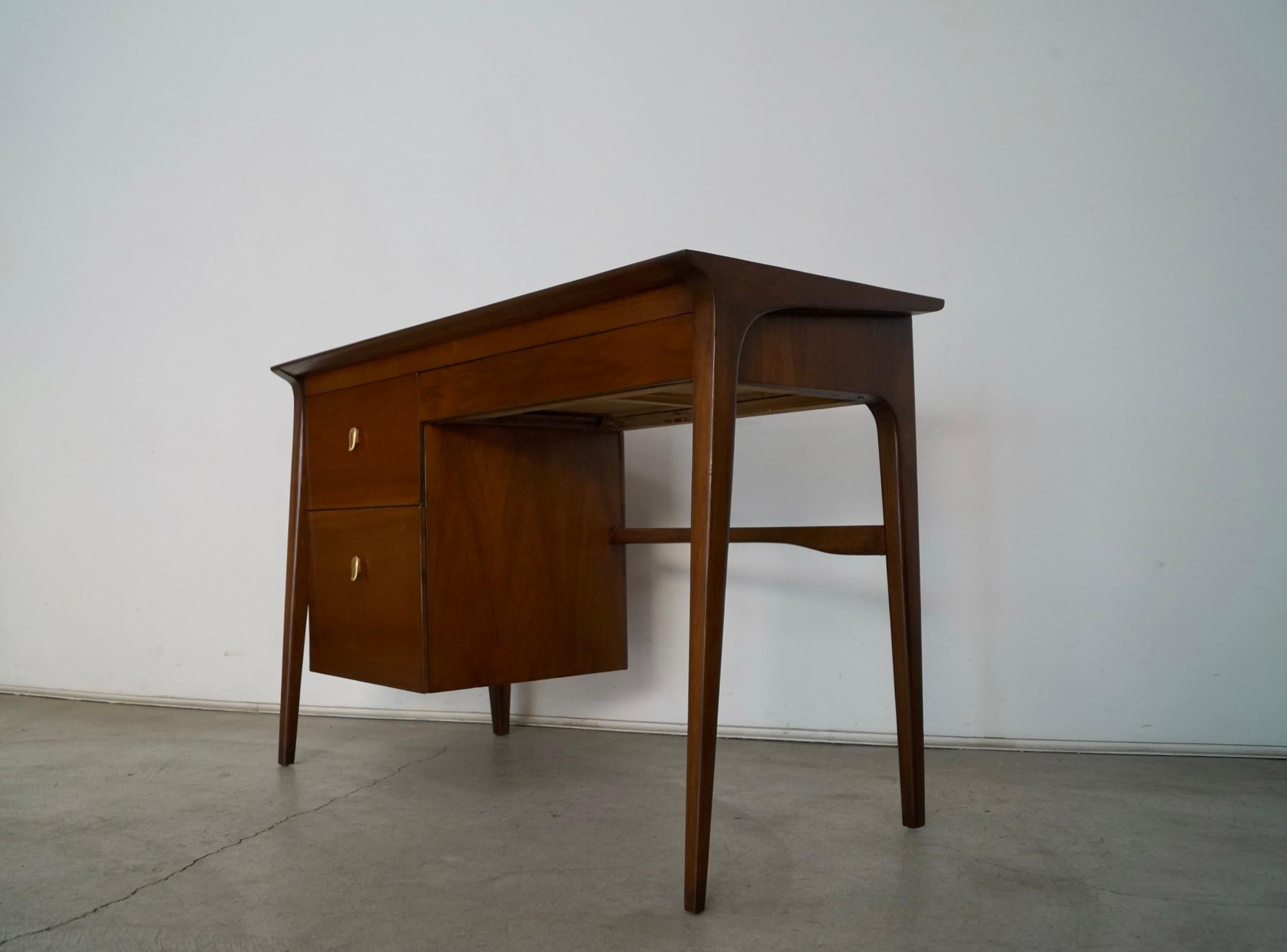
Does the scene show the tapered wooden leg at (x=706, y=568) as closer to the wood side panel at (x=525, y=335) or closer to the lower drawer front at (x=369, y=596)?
the wood side panel at (x=525, y=335)

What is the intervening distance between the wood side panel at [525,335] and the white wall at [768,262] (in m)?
0.78

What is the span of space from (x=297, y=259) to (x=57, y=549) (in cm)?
127

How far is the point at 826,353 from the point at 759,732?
1152 mm

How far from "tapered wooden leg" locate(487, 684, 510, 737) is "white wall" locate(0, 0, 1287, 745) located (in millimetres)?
→ 175

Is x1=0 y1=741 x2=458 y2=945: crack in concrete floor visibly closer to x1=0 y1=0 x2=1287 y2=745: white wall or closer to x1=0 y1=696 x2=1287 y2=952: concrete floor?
x1=0 y1=696 x2=1287 y2=952: concrete floor

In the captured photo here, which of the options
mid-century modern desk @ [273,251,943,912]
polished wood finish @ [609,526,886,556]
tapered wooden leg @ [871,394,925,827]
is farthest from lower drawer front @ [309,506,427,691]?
tapered wooden leg @ [871,394,925,827]

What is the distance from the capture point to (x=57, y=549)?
332 centimetres

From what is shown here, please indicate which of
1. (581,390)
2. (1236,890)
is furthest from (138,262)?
(1236,890)

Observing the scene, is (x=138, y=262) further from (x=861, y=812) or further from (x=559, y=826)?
(x=861, y=812)

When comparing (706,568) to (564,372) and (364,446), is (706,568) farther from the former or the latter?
(364,446)

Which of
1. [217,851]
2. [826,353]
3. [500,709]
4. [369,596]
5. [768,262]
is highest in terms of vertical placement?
[768,262]

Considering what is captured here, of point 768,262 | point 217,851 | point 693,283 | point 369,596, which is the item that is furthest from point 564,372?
point 768,262

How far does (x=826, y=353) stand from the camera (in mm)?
1439

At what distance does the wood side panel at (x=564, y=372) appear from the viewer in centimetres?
133
